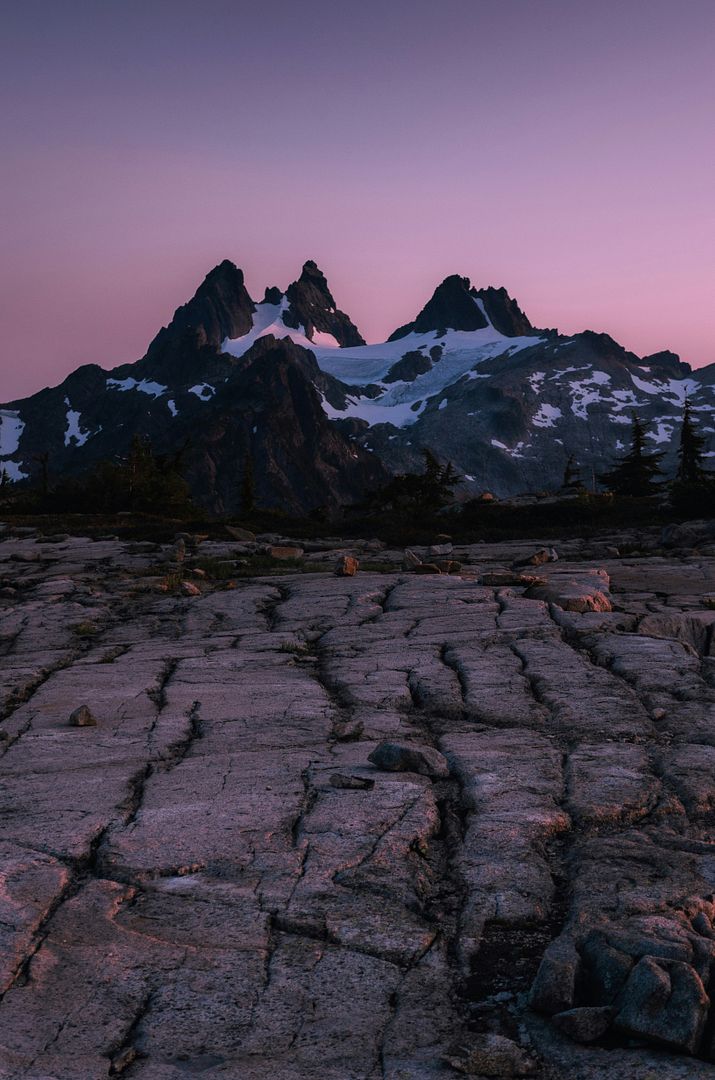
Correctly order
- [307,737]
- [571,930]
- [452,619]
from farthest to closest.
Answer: [452,619], [307,737], [571,930]

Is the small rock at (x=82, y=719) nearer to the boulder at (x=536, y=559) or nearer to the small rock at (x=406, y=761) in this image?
the small rock at (x=406, y=761)

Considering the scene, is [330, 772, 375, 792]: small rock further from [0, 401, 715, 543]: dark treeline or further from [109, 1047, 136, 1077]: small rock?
[0, 401, 715, 543]: dark treeline

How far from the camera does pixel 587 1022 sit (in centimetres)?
394

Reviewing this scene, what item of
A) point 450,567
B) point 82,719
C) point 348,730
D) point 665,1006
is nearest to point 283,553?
point 450,567

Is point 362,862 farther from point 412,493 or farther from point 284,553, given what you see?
point 412,493

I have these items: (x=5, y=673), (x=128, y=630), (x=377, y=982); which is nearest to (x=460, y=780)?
(x=377, y=982)

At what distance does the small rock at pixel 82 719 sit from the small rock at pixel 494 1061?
18.9 ft

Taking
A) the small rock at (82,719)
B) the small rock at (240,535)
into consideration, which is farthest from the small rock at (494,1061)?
the small rock at (240,535)

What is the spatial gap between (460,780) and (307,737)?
71.2 inches

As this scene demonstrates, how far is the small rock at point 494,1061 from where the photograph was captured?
3.75m

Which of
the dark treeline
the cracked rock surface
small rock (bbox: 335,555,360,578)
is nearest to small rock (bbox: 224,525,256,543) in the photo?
the dark treeline

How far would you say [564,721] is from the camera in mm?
8719

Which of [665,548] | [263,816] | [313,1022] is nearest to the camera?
[313,1022]

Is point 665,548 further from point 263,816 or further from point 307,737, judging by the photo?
point 263,816
